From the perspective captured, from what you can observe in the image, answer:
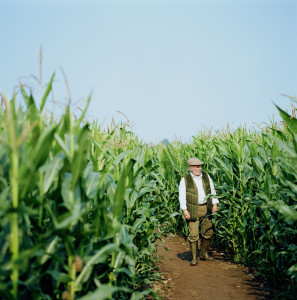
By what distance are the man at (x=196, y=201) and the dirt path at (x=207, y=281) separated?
33 centimetres

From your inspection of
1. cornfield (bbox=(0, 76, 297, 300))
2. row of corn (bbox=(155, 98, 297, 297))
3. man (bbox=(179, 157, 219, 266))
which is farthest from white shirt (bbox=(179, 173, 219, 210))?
cornfield (bbox=(0, 76, 297, 300))

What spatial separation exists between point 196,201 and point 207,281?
1.60m

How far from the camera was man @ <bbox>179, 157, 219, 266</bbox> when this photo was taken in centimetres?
682

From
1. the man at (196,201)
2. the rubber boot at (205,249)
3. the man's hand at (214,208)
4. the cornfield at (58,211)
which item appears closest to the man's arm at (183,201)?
the man at (196,201)

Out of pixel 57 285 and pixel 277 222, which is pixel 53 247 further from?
pixel 277 222

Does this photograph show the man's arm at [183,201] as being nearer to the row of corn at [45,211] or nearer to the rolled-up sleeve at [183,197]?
the rolled-up sleeve at [183,197]

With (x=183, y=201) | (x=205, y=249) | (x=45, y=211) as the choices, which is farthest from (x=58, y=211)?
(x=205, y=249)

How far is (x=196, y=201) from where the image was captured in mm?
6816

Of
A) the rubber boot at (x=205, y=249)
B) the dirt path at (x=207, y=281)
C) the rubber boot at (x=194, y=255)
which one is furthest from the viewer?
the rubber boot at (x=205, y=249)

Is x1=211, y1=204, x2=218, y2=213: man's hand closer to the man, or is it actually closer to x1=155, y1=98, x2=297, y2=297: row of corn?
the man

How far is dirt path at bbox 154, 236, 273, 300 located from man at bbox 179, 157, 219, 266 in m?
0.33

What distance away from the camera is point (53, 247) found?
247 centimetres

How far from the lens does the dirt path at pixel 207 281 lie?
17.0 ft

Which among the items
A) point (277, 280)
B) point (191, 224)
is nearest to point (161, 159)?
point (191, 224)
